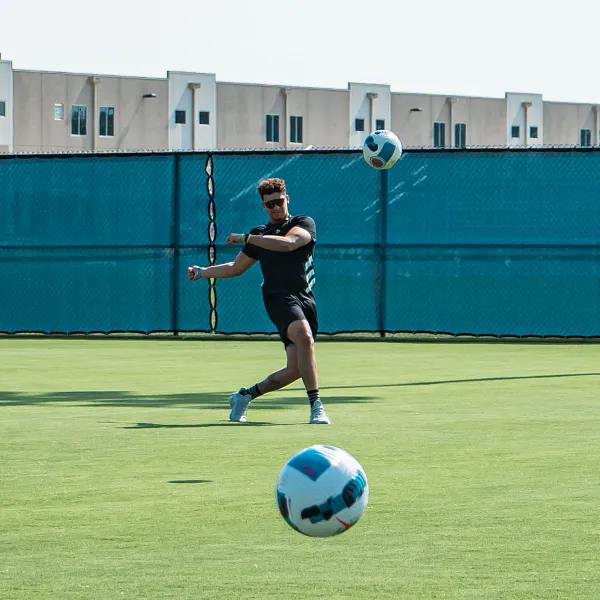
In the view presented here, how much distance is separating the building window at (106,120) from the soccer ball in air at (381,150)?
216ft

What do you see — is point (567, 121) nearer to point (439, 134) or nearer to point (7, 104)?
point (439, 134)

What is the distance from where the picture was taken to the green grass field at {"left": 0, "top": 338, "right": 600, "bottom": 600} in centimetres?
530

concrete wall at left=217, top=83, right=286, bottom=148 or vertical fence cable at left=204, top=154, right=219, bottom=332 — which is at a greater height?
concrete wall at left=217, top=83, right=286, bottom=148

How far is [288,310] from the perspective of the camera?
35.1 feet

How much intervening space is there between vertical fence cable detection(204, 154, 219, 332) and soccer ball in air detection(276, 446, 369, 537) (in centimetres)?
1598

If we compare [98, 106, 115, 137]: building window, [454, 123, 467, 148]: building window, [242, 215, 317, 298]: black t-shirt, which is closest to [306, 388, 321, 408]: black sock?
[242, 215, 317, 298]: black t-shirt

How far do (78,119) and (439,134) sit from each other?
2392cm

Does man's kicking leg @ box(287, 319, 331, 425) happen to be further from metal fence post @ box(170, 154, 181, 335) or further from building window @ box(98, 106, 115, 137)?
building window @ box(98, 106, 115, 137)

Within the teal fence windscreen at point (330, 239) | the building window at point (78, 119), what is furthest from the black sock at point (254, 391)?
the building window at point (78, 119)

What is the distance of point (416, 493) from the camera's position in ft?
23.7

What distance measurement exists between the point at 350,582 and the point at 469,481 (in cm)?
248

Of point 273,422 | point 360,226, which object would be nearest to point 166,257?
point 360,226

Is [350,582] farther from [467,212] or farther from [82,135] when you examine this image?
[82,135]

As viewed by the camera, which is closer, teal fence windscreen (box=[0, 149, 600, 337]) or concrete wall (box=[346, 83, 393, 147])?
teal fence windscreen (box=[0, 149, 600, 337])
